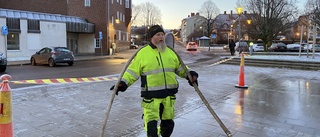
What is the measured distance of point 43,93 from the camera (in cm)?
843

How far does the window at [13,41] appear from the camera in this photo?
24745 millimetres

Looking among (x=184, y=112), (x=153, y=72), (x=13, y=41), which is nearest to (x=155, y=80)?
(x=153, y=72)

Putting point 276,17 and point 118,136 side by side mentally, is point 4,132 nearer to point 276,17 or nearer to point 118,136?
point 118,136

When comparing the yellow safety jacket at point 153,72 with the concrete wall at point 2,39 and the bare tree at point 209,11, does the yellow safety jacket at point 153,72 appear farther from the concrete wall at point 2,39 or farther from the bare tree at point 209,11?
the bare tree at point 209,11

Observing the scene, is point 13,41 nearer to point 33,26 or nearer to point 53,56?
point 33,26

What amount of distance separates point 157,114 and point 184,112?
9.22ft

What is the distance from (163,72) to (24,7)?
38.1 meters

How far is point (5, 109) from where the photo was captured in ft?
10.9

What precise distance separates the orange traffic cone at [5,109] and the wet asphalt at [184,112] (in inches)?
54.2

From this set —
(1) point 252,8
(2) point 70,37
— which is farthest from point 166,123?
(1) point 252,8

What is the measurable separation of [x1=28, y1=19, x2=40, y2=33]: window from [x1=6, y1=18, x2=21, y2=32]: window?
1138 mm

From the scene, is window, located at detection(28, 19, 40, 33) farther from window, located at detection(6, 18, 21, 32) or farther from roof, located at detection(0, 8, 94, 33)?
window, located at detection(6, 18, 21, 32)

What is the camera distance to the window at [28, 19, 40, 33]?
86.1ft

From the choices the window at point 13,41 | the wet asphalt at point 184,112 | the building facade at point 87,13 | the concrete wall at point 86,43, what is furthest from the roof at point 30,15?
the wet asphalt at point 184,112
